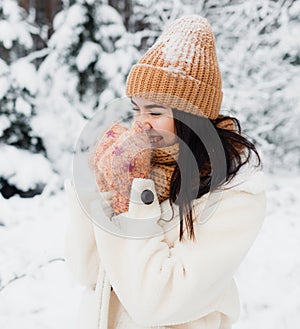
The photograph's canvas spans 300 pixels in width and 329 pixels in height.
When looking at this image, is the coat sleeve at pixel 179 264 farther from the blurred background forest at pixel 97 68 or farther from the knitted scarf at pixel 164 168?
the blurred background forest at pixel 97 68

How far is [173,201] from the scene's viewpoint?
0.98 meters

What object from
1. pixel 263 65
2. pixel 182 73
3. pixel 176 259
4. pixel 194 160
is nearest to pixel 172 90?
pixel 182 73

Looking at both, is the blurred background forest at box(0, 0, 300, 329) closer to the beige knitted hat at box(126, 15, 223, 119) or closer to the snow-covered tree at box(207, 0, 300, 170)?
the snow-covered tree at box(207, 0, 300, 170)

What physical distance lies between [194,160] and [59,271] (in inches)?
84.9

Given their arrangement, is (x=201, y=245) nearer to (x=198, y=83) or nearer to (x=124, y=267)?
(x=124, y=267)

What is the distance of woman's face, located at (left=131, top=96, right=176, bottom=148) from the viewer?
3.04ft

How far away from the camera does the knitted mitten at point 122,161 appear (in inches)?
35.4

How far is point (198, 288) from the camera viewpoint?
2.97 ft

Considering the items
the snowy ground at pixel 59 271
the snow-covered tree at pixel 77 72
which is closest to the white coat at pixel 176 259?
the snowy ground at pixel 59 271

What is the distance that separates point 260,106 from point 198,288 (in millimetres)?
3993

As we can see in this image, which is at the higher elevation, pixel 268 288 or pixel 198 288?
pixel 198 288

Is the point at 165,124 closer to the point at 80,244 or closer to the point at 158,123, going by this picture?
the point at 158,123

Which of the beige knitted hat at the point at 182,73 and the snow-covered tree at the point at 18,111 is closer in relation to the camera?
the beige knitted hat at the point at 182,73

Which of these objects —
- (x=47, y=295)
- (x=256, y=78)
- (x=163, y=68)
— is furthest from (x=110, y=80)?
(x=163, y=68)
